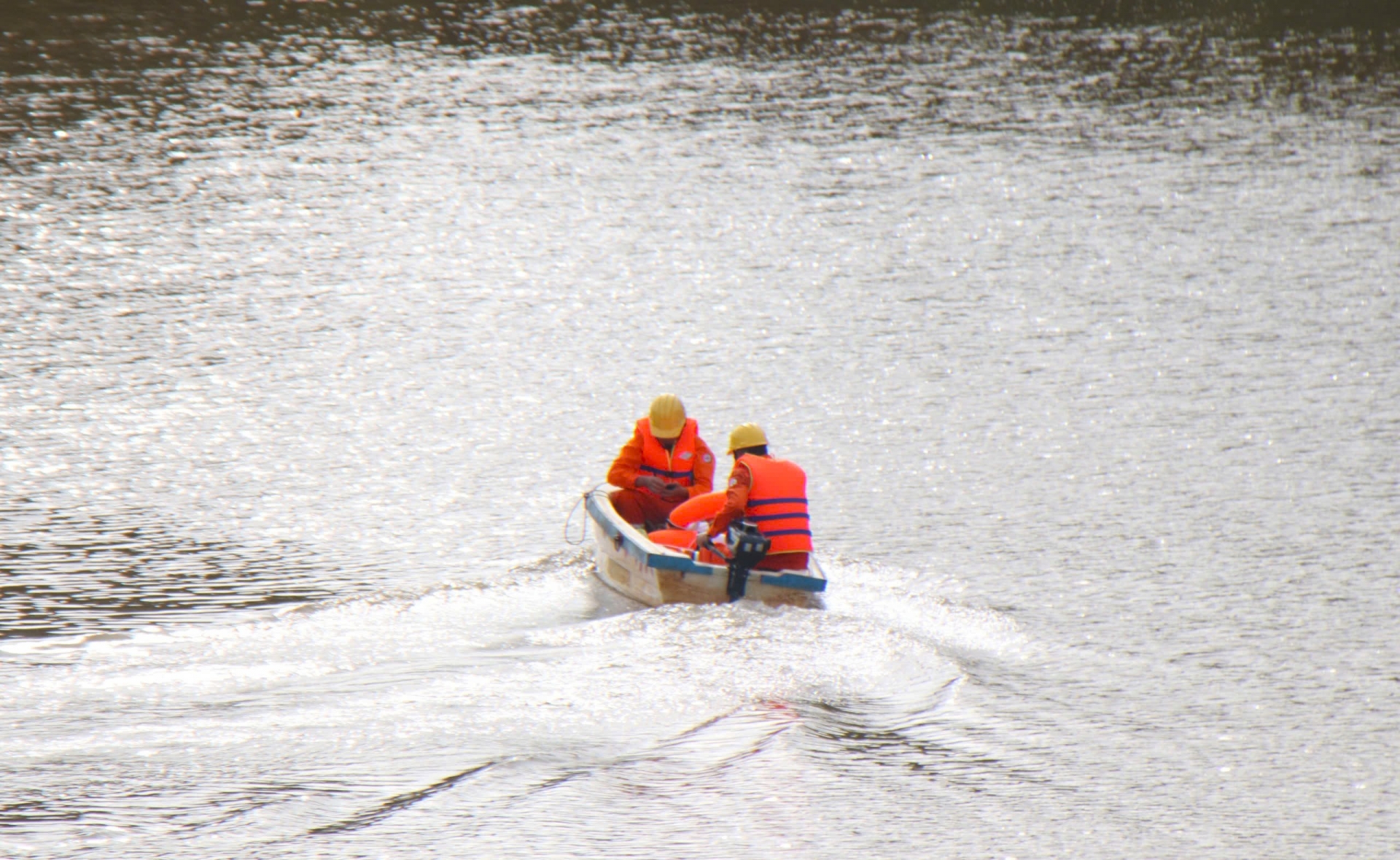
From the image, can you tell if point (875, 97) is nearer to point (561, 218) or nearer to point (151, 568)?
point (561, 218)

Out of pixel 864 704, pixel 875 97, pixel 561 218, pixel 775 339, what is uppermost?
pixel 875 97

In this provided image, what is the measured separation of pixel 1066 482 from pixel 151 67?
72.5ft

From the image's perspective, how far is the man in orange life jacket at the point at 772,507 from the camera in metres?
10.2

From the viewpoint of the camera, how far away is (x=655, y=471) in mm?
11875

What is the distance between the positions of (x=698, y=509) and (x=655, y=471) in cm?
103

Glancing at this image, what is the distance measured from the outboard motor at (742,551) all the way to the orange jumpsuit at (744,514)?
8 centimetres

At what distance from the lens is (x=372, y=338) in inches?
725

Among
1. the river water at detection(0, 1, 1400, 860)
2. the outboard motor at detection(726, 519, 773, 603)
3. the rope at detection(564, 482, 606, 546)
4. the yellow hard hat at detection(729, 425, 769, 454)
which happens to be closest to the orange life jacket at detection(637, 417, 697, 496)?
the rope at detection(564, 482, 606, 546)

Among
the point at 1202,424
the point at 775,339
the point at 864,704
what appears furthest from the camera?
the point at 775,339

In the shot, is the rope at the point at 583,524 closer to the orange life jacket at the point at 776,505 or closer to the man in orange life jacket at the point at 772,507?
the man in orange life jacket at the point at 772,507

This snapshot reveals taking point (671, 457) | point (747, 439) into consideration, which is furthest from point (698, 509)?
point (671, 457)

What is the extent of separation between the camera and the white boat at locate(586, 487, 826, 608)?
33.1 feet

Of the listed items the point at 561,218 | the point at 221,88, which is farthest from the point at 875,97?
the point at 221,88

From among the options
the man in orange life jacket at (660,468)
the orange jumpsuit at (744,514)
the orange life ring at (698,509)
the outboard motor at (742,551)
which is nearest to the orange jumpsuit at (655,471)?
the man in orange life jacket at (660,468)
